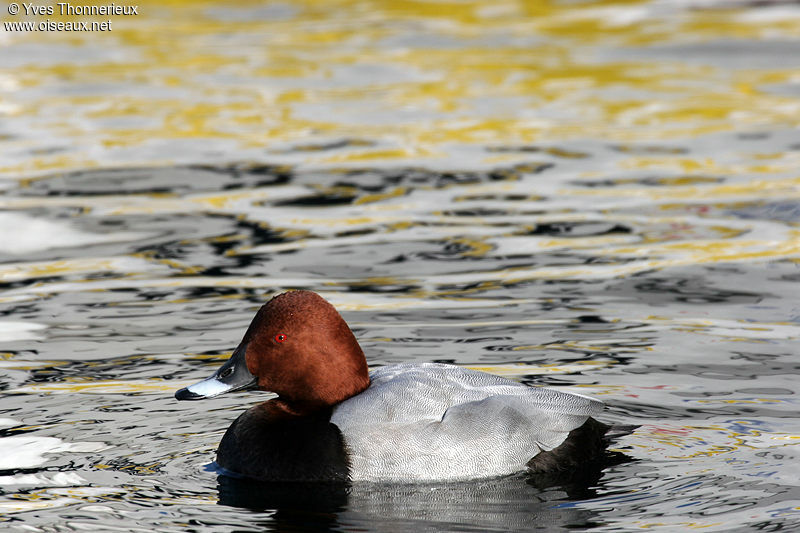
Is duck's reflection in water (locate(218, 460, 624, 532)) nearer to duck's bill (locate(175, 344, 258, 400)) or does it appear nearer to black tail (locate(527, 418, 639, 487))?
black tail (locate(527, 418, 639, 487))

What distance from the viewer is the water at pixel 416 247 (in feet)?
19.1

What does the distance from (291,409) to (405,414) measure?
0.63 metres

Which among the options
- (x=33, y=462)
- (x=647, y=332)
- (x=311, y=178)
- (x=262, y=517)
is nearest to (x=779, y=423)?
(x=647, y=332)

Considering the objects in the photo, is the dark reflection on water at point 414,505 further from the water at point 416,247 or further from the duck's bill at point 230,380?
the duck's bill at point 230,380

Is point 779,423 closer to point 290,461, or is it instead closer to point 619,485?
point 619,485

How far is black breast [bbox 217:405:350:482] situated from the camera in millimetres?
5840

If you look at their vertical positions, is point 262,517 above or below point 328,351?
below

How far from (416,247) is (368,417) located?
4856 millimetres

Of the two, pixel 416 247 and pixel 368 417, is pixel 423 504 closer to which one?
pixel 368 417

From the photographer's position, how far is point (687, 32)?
21.5 metres

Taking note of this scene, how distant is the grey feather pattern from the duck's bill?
45 centimetres

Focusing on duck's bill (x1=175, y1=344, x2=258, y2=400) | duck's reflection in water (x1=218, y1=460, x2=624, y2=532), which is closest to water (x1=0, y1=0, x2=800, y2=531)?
duck's reflection in water (x1=218, y1=460, x2=624, y2=532)

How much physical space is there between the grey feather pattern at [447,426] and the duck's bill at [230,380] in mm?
451

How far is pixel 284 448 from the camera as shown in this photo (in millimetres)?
5984
